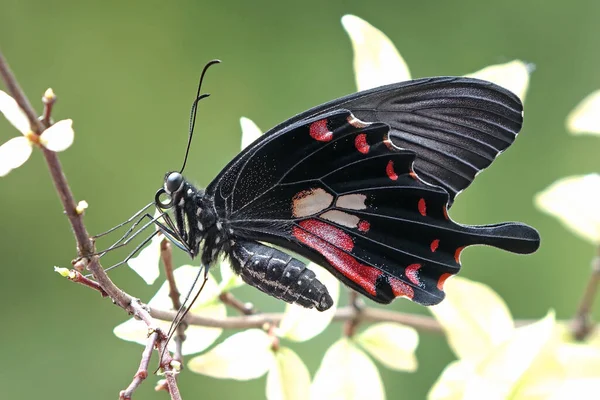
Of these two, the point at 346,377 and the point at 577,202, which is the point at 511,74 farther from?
the point at 346,377

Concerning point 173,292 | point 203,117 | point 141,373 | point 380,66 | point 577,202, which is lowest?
point 141,373

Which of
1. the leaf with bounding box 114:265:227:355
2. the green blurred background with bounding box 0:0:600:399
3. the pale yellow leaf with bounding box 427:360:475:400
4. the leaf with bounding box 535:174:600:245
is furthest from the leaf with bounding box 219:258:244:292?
the green blurred background with bounding box 0:0:600:399

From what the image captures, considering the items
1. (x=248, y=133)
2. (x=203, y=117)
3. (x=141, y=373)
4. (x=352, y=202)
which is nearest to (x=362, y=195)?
(x=352, y=202)

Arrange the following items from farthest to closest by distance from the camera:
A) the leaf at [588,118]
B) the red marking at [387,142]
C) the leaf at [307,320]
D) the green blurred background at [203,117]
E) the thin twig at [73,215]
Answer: the green blurred background at [203,117] < the leaf at [588,118] < the leaf at [307,320] < the red marking at [387,142] < the thin twig at [73,215]

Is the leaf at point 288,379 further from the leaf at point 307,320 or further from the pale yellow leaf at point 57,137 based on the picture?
the pale yellow leaf at point 57,137

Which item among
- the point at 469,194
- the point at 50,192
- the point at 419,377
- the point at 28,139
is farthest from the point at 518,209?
the point at 28,139

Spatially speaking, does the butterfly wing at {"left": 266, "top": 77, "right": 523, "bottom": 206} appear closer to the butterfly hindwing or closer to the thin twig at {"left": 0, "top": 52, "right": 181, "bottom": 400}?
the butterfly hindwing

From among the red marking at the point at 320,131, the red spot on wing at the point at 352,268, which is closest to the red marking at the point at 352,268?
the red spot on wing at the point at 352,268
